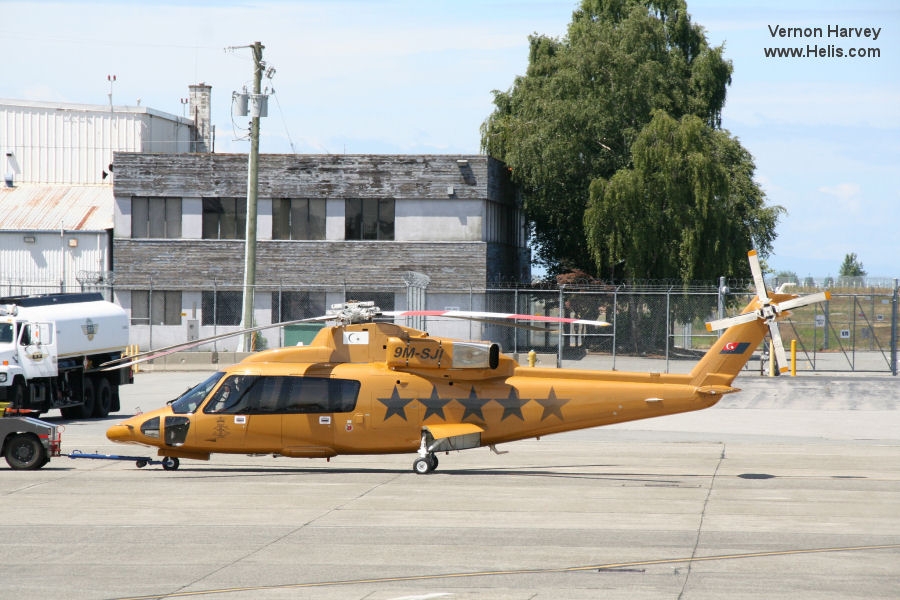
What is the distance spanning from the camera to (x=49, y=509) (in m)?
16.1

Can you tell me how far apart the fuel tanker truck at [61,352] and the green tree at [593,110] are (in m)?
26.8

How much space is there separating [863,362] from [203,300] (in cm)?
3030

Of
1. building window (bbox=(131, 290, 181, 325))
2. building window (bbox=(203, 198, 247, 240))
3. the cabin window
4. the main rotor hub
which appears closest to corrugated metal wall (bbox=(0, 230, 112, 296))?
building window (bbox=(131, 290, 181, 325))

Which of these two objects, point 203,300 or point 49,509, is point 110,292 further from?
point 49,509

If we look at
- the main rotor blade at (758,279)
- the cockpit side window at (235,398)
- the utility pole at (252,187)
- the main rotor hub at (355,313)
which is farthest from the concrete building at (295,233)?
the main rotor blade at (758,279)

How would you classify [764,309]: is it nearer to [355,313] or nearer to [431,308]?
[355,313]

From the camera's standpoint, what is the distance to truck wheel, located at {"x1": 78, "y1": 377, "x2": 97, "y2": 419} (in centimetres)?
2875

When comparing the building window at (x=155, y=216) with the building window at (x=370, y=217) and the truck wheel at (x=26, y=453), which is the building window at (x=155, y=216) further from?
the truck wheel at (x=26, y=453)

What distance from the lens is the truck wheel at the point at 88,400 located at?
2875 cm

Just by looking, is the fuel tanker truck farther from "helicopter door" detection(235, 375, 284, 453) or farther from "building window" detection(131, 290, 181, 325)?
"building window" detection(131, 290, 181, 325)

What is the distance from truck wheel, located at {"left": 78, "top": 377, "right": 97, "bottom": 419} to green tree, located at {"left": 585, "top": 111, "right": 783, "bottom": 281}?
27294 mm

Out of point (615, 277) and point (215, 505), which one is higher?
point (615, 277)

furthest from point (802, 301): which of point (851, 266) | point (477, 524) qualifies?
point (851, 266)

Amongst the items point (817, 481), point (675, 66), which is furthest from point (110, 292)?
point (817, 481)
